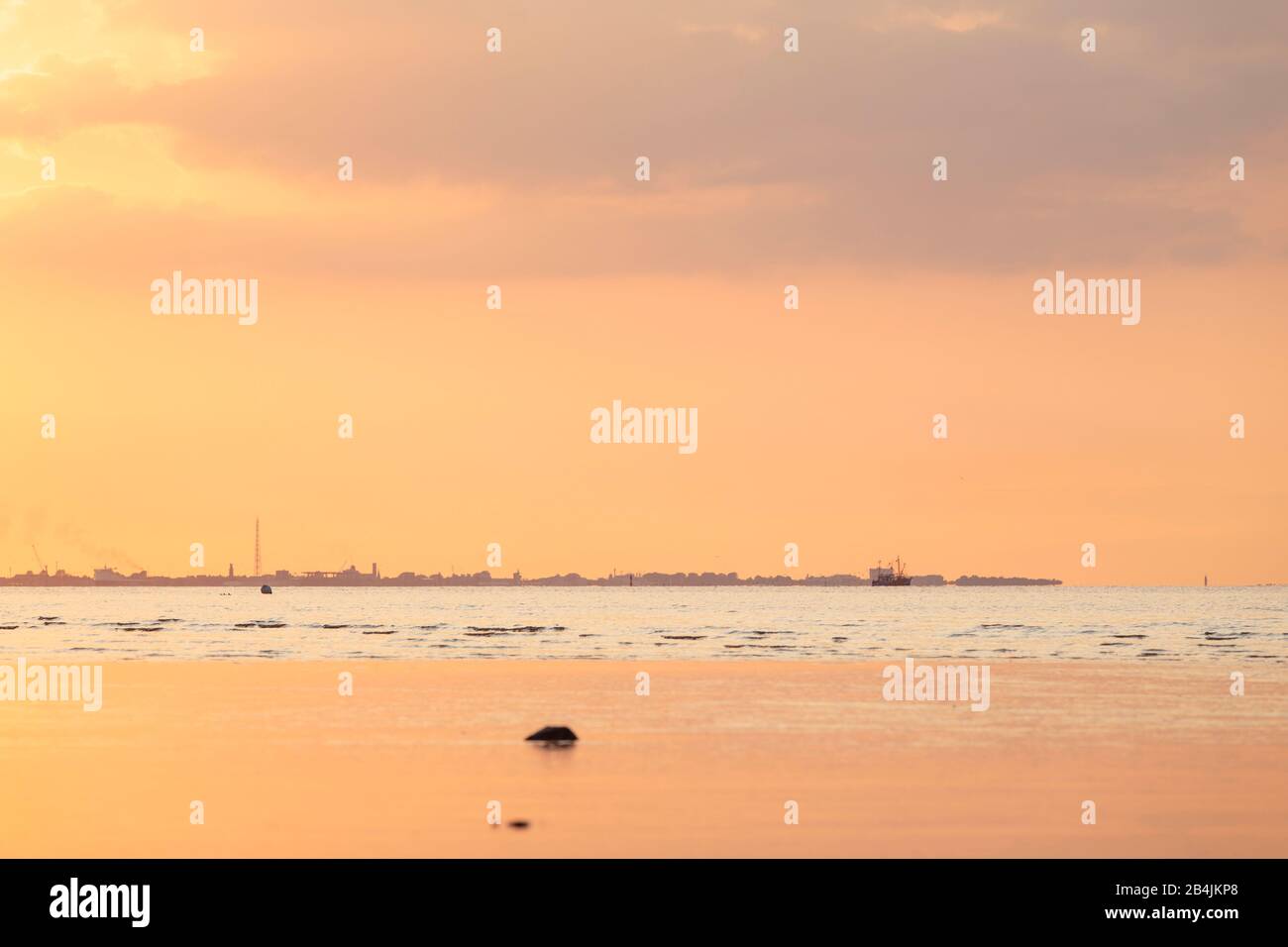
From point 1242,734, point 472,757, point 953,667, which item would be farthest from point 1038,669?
point 472,757

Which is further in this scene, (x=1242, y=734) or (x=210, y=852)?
(x=1242, y=734)

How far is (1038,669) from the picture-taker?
232 feet

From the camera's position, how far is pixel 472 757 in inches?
1378

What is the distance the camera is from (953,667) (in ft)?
233

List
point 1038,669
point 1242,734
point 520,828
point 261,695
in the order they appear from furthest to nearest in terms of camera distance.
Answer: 1. point 1038,669
2. point 261,695
3. point 1242,734
4. point 520,828
